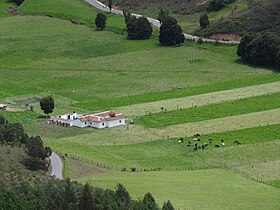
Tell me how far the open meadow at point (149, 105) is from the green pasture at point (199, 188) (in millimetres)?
73

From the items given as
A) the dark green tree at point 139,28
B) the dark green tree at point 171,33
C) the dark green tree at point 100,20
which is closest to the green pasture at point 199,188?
the dark green tree at point 171,33

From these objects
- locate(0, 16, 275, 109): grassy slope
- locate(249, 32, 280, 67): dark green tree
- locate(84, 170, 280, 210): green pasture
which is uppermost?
locate(249, 32, 280, 67): dark green tree

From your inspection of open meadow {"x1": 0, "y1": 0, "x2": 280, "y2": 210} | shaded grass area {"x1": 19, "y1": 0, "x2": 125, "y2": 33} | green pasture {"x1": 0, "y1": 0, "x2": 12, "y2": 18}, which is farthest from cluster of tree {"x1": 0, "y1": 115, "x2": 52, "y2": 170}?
green pasture {"x1": 0, "y1": 0, "x2": 12, "y2": 18}

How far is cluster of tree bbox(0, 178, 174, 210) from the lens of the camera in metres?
54.5

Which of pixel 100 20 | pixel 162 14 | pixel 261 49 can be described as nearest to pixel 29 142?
pixel 261 49

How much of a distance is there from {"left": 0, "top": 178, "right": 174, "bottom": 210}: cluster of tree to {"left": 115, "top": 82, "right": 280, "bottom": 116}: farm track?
36775 mm

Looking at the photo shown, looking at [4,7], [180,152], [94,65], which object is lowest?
[180,152]

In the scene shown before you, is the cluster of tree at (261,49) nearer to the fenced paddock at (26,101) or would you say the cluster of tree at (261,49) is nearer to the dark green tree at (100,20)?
the dark green tree at (100,20)

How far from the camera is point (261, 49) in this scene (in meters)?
119

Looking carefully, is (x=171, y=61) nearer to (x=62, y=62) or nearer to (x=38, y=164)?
(x=62, y=62)

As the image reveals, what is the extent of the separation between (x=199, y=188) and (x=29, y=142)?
13.9 meters

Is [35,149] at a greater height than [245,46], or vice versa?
[245,46]

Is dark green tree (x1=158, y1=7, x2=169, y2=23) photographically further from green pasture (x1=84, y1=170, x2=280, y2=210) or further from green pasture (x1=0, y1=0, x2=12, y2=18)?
green pasture (x1=84, y1=170, x2=280, y2=210)

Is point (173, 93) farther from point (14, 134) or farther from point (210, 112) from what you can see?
point (14, 134)
